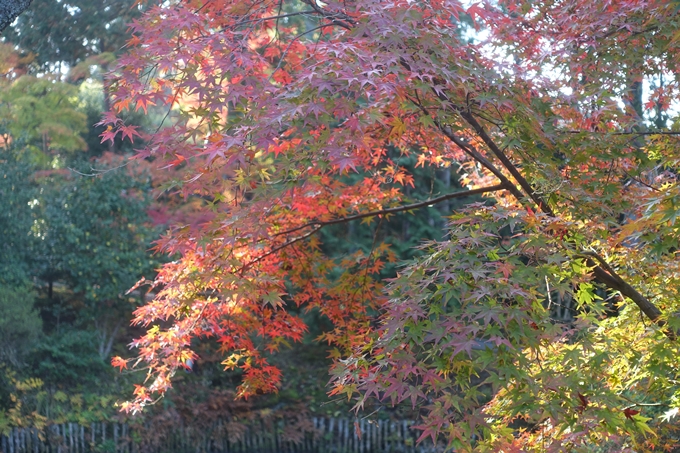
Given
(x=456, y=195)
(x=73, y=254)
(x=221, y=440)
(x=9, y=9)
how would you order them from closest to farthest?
(x=9, y=9), (x=456, y=195), (x=221, y=440), (x=73, y=254)

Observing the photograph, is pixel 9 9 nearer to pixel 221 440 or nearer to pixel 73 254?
pixel 73 254

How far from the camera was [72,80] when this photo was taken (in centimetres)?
1105

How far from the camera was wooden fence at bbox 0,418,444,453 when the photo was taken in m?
7.61

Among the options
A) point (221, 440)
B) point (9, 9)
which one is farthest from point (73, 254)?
point (9, 9)

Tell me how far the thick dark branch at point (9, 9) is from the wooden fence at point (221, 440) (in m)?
5.72

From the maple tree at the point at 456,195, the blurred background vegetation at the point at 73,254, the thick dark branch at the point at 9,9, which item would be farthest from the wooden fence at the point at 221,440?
the thick dark branch at the point at 9,9

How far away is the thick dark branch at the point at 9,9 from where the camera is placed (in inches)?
136

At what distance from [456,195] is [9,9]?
116 inches

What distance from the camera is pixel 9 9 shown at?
11.4ft

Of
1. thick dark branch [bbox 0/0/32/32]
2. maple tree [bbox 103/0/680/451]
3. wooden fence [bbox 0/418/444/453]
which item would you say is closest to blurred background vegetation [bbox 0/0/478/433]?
wooden fence [bbox 0/418/444/453]

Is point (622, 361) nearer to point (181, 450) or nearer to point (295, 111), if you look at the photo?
point (295, 111)

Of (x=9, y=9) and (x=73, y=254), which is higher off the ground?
(x=9, y=9)

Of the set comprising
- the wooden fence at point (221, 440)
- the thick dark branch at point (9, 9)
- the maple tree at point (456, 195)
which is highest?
the thick dark branch at point (9, 9)

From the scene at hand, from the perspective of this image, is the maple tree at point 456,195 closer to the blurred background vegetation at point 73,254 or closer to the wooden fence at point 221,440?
the blurred background vegetation at point 73,254
